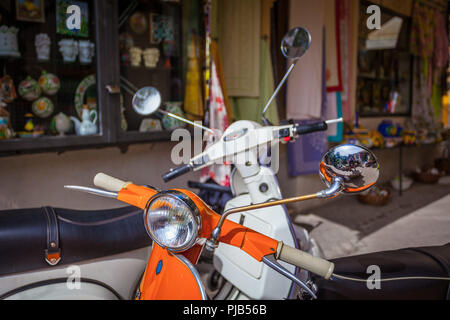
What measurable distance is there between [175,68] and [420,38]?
2.94 meters

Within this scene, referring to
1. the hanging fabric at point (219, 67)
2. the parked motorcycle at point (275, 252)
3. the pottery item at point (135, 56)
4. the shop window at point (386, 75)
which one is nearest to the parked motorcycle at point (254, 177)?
the parked motorcycle at point (275, 252)

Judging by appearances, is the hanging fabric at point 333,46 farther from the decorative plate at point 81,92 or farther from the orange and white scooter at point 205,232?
the orange and white scooter at point 205,232

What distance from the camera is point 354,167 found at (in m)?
0.55

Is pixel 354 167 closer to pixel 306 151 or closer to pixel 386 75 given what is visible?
pixel 306 151

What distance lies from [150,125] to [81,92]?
1.47ft

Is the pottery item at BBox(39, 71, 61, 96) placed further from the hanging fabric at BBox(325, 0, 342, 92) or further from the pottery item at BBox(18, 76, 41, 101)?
the hanging fabric at BBox(325, 0, 342, 92)

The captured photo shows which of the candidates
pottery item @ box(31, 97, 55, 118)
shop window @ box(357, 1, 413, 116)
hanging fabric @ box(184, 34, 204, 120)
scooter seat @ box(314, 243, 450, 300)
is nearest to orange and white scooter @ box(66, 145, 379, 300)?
scooter seat @ box(314, 243, 450, 300)

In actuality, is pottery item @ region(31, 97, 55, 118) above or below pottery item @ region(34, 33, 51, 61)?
below

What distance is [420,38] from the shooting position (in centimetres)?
378

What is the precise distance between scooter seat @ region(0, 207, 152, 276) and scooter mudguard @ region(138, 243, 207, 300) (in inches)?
11.9

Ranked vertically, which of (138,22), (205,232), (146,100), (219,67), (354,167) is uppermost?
(138,22)

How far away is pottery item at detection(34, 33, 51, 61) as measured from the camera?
187 cm

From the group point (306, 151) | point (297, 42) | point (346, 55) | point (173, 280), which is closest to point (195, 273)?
point (173, 280)
